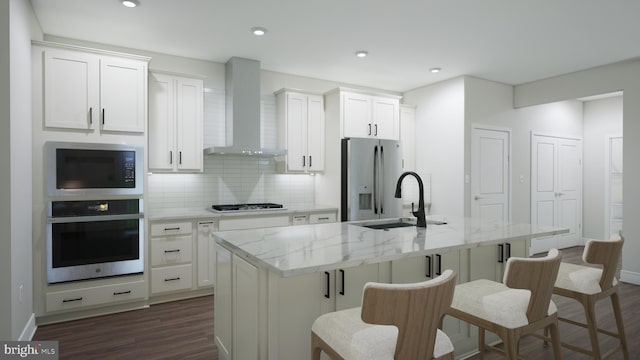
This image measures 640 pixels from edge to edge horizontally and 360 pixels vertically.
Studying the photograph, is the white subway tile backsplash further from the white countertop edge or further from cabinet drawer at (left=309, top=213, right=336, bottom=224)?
the white countertop edge

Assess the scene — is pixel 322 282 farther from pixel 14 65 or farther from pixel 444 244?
pixel 14 65

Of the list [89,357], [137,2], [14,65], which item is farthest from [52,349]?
[137,2]

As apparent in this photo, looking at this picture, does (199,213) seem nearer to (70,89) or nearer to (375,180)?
(70,89)

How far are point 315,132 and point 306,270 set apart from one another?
12.1ft

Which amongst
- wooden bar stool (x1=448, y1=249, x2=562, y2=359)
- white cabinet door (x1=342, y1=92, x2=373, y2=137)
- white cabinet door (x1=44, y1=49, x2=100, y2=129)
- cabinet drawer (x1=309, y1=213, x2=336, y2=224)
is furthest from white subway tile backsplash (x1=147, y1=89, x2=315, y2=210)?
wooden bar stool (x1=448, y1=249, x2=562, y2=359)

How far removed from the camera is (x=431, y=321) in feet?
4.35

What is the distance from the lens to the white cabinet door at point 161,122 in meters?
3.98

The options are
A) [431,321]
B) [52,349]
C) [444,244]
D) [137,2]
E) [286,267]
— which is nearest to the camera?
[431,321]

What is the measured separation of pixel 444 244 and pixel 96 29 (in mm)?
3673

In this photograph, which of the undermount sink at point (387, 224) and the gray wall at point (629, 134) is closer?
the undermount sink at point (387, 224)

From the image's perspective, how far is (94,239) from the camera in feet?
11.1

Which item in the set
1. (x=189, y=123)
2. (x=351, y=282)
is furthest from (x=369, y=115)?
(x=351, y=282)

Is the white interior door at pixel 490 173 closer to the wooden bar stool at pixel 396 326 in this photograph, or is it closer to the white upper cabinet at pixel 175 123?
the white upper cabinet at pixel 175 123

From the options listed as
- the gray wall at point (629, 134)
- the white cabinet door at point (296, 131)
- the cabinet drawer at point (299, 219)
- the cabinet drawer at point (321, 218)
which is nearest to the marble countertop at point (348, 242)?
the cabinet drawer at point (299, 219)
